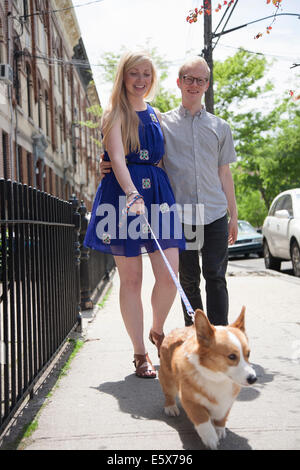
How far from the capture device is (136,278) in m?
3.61

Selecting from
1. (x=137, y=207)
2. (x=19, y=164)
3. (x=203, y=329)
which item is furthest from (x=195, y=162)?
(x=19, y=164)

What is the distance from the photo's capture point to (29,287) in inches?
124

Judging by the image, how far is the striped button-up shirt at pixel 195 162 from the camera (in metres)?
3.85

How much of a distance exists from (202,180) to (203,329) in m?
1.85

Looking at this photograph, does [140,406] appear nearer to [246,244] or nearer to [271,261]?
[271,261]

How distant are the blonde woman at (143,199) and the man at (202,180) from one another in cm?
24

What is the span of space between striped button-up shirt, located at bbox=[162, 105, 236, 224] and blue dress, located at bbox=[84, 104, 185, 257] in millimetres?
260

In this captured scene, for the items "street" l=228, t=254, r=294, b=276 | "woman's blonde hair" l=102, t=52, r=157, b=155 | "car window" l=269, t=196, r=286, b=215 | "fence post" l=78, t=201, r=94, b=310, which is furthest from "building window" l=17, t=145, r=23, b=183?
"woman's blonde hair" l=102, t=52, r=157, b=155

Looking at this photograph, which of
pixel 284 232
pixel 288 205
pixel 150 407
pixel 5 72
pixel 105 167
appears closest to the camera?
pixel 150 407

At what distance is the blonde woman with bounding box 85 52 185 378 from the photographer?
3.46 m

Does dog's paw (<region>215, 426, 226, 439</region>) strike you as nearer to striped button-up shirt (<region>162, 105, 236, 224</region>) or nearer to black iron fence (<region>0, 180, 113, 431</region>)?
black iron fence (<region>0, 180, 113, 431</region>)

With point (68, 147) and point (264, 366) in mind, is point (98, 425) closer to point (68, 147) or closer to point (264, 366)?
point (264, 366)
